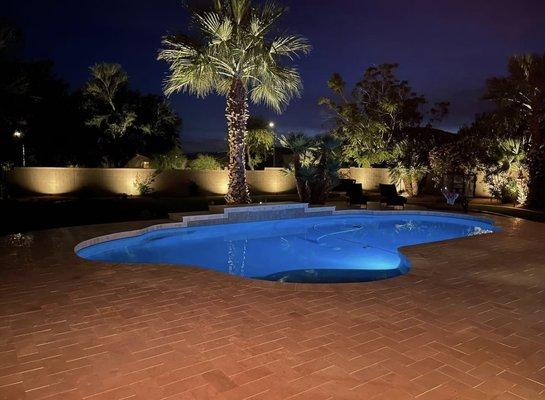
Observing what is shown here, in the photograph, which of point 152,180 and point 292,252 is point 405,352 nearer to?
point 292,252

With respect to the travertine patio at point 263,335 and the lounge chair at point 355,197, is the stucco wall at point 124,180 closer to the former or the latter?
the lounge chair at point 355,197

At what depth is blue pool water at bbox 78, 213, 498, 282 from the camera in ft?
23.4

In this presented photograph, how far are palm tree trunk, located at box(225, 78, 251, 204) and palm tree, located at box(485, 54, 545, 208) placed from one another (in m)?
12.8

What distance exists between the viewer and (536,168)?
16.5 m

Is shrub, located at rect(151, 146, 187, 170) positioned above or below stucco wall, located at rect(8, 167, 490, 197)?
above

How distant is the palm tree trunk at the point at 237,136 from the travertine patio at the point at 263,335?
22.7 ft

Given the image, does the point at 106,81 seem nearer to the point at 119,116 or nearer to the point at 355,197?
the point at 119,116

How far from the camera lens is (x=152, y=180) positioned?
67.6 feet

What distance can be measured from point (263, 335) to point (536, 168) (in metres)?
17.6

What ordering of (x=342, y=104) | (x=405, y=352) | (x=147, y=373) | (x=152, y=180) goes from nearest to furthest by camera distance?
(x=147, y=373), (x=405, y=352), (x=152, y=180), (x=342, y=104)

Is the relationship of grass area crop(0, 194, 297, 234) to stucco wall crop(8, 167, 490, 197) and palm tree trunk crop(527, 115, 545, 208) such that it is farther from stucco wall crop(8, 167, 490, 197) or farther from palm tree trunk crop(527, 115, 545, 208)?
palm tree trunk crop(527, 115, 545, 208)

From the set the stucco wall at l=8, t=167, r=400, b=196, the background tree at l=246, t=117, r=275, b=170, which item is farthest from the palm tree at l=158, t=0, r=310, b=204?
the background tree at l=246, t=117, r=275, b=170

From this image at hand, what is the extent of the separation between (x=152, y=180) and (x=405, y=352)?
62.7 feet

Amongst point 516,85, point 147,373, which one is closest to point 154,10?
point 516,85
